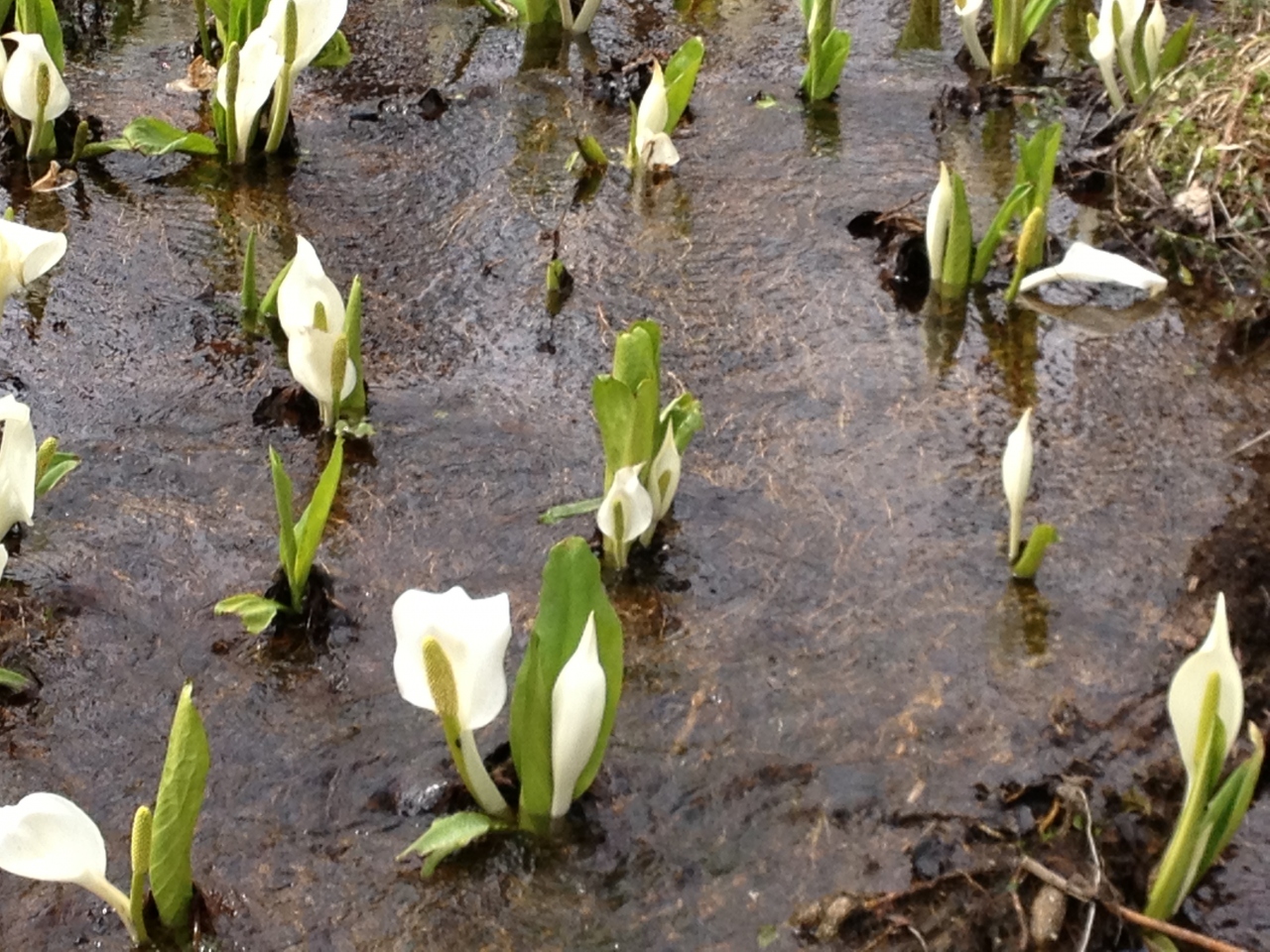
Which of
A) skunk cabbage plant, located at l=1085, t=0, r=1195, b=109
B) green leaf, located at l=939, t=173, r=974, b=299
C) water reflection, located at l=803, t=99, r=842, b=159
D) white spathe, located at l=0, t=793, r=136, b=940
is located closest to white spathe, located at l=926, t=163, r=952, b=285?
green leaf, located at l=939, t=173, r=974, b=299

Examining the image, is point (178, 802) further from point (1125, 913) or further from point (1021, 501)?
point (1021, 501)

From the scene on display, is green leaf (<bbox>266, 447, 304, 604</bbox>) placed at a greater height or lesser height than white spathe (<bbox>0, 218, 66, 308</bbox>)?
lesser

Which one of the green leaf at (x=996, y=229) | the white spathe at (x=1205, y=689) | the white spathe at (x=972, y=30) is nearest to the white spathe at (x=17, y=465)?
the white spathe at (x=1205, y=689)

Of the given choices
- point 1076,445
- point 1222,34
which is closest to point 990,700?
point 1076,445

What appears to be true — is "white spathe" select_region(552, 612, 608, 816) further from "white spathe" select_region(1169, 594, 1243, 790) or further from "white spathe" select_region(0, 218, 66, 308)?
"white spathe" select_region(0, 218, 66, 308)

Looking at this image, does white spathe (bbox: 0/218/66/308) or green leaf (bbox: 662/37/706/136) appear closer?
white spathe (bbox: 0/218/66/308)

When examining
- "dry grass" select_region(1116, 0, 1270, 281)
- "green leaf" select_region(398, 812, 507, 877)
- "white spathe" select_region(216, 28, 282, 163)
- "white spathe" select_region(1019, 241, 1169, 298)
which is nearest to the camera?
"green leaf" select_region(398, 812, 507, 877)
